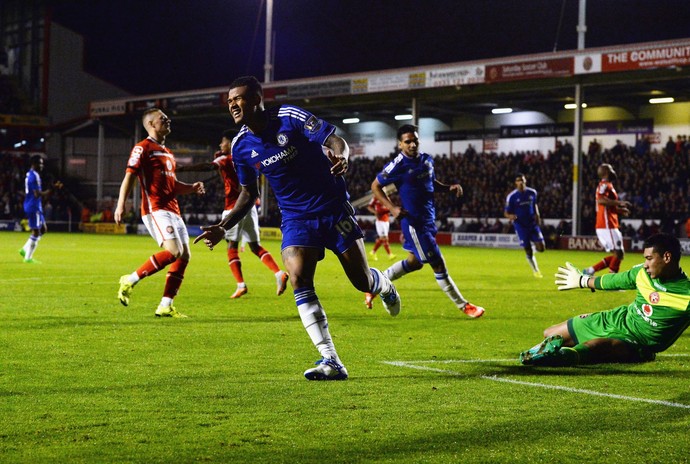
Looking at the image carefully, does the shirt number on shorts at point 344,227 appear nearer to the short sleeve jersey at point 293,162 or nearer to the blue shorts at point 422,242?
the short sleeve jersey at point 293,162

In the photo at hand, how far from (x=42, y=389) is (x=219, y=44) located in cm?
5191

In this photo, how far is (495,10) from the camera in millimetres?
44375

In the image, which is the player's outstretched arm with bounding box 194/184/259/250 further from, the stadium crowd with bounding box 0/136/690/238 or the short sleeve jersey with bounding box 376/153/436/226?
the stadium crowd with bounding box 0/136/690/238

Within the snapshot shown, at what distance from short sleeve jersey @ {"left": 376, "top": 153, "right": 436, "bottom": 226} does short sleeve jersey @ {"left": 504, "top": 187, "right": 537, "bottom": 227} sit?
9.47 m

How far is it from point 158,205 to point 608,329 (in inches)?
235

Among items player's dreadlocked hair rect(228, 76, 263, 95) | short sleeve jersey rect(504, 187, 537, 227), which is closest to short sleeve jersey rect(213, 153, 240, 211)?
player's dreadlocked hair rect(228, 76, 263, 95)

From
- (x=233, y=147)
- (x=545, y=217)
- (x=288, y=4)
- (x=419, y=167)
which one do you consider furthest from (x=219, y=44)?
(x=233, y=147)

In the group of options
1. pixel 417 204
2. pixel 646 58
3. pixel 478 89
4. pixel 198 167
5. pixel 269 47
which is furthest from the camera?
pixel 269 47

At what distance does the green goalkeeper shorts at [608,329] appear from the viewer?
7.11 m

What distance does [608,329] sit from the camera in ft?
23.5

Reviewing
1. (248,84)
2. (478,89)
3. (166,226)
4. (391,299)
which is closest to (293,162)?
(248,84)

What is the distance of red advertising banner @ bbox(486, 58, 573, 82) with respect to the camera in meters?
33.2

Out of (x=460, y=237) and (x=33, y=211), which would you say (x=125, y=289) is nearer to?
(x=33, y=211)

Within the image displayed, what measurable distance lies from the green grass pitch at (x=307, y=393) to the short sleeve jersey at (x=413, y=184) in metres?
1.32
